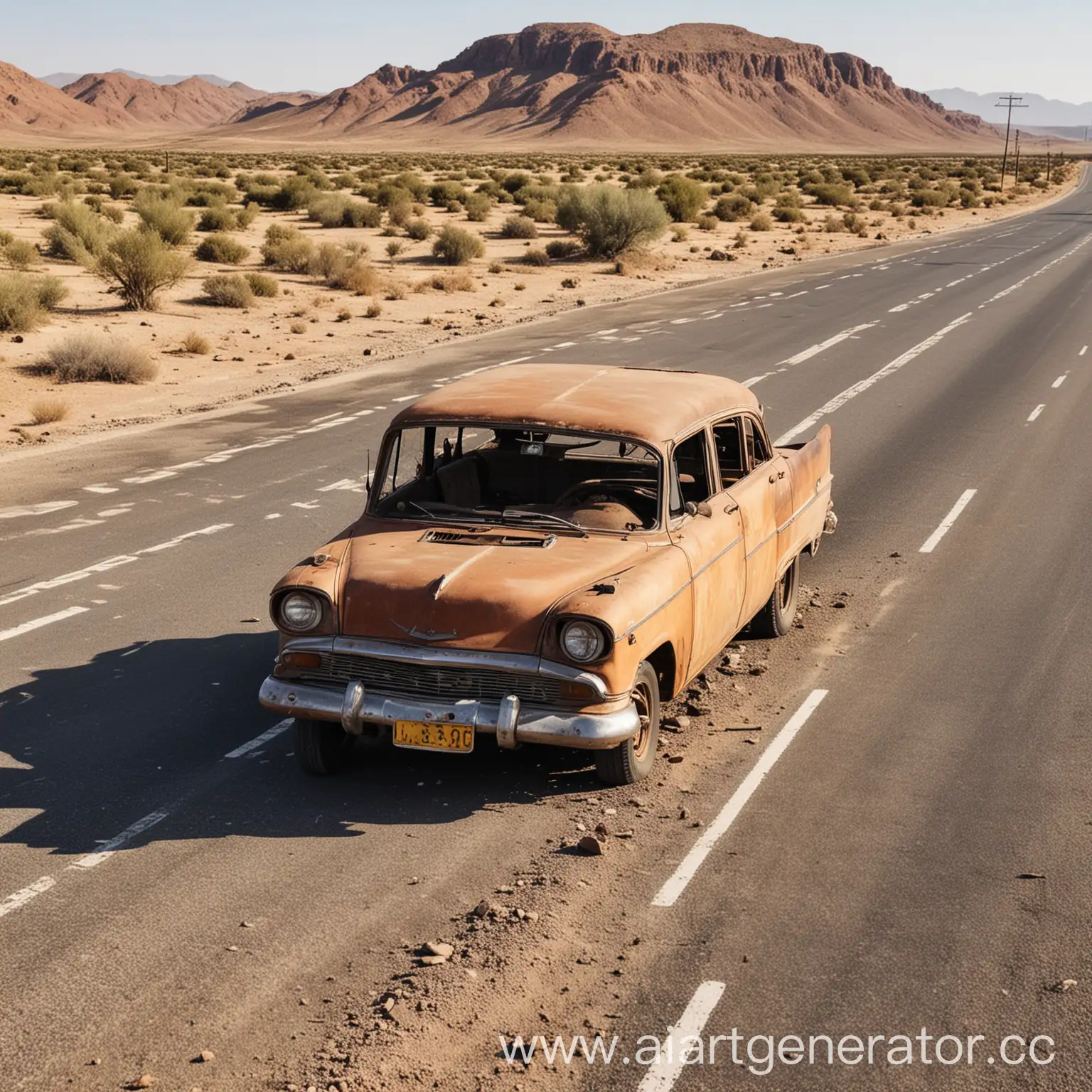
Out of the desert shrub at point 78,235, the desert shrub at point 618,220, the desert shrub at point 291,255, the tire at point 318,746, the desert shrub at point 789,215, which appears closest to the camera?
the tire at point 318,746

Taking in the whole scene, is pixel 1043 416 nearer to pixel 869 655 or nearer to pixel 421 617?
pixel 869 655

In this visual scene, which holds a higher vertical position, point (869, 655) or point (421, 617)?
point (421, 617)

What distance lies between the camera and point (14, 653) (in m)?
9.57

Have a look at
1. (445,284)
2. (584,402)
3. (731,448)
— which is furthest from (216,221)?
(584,402)

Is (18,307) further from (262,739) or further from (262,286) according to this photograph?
(262,739)

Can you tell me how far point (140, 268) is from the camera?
29.1 metres

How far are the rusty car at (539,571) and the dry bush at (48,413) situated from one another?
12176mm

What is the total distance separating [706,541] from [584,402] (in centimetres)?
111

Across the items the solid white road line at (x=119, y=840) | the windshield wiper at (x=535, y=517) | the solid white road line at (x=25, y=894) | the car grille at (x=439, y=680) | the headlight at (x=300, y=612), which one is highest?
the windshield wiper at (x=535, y=517)

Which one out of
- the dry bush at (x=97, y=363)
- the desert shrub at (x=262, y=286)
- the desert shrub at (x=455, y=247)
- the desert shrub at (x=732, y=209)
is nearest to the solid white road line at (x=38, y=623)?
the dry bush at (x=97, y=363)

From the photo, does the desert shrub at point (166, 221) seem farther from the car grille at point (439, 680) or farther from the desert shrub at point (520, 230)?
the car grille at point (439, 680)

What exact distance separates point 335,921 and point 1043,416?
51.8ft

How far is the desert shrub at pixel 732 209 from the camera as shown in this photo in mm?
62406

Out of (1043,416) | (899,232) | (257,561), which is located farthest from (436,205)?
(257,561)
